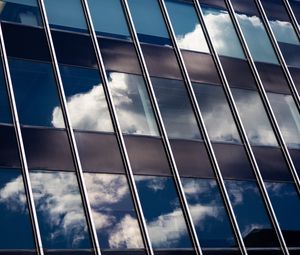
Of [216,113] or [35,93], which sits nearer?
[35,93]

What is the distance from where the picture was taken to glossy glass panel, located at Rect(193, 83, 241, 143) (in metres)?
16.4

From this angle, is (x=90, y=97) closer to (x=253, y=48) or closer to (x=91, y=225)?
Result: (x=91, y=225)

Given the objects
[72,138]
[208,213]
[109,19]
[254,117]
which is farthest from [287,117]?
[72,138]

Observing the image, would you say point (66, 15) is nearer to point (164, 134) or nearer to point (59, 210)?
point (164, 134)

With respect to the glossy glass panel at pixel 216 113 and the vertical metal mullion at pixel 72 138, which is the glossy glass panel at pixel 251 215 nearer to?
the glossy glass panel at pixel 216 113

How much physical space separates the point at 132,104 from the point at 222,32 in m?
5.37

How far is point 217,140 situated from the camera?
16.2 metres

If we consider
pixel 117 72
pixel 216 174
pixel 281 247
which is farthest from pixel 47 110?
pixel 281 247

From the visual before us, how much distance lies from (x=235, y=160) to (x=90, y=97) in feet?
16.1

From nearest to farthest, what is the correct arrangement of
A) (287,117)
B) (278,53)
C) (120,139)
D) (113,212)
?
(113,212) → (120,139) → (287,117) → (278,53)

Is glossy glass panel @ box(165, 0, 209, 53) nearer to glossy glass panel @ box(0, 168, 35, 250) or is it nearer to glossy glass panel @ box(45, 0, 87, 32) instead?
glossy glass panel @ box(45, 0, 87, 32)

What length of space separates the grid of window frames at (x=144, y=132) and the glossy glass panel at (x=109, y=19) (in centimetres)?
5

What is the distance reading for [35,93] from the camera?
1453cm

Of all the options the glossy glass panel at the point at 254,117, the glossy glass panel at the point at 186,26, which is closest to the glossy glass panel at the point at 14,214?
the glossy glass panel at the point at 254,117
